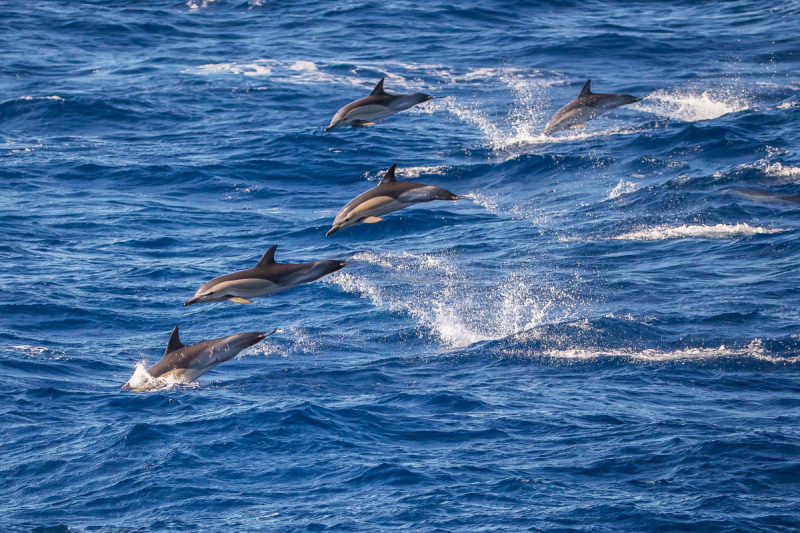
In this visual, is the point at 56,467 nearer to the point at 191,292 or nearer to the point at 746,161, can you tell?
the point at 191,292

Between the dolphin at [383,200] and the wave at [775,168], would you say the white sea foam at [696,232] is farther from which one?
the dolphin at [383,200]

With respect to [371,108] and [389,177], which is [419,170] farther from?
[389,177]

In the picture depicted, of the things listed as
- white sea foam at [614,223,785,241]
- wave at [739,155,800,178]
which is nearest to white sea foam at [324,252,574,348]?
white sea foam at [614,223,785,241]

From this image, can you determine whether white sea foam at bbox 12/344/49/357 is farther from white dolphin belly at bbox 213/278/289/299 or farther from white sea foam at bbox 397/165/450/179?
white sea foam at bbox 397/165/450/179

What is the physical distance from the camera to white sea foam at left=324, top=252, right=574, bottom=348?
20656mm

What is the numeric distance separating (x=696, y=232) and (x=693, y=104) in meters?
10.4

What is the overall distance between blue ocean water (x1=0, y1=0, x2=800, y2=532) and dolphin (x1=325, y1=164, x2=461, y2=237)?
15.7 ft

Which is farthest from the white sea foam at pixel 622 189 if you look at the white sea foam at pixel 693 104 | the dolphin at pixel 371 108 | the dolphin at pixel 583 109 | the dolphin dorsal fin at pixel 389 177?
the dolphin dorsal fin at pixel 389 177

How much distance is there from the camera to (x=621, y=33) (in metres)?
42.6

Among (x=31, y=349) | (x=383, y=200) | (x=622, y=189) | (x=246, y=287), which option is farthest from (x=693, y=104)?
(x=246, y=287)

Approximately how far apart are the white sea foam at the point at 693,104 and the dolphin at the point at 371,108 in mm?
20543

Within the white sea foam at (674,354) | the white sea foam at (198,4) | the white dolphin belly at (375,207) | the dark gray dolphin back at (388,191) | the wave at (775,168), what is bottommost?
the white sea foam at (674,354)

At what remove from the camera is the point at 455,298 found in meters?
22.0

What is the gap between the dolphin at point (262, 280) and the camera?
431 inches
